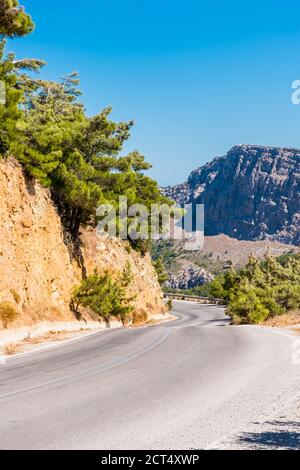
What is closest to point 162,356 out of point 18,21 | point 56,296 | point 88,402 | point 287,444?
point 88,402

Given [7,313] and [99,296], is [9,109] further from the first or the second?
[99,296]

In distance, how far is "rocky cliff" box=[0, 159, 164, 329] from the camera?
2037 centimetres

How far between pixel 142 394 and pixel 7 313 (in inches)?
429

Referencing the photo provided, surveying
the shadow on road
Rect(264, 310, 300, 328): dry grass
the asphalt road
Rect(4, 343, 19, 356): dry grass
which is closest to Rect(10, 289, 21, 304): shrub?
Rect(4, 343, 19, 356): dry grass

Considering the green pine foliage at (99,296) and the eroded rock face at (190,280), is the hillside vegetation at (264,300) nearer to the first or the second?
the green pine foliage at (99,296)

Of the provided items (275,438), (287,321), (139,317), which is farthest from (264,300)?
(275,438)

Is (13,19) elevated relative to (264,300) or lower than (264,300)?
elevated

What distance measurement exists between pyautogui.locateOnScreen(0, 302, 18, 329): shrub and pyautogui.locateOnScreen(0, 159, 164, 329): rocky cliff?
751mm

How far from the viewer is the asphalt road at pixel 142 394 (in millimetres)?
5652

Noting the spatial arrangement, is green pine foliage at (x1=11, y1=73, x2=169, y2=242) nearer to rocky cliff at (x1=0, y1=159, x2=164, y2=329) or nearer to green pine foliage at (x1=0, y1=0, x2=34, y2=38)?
rocky cliff at (x1=0, y1=159, x2=164, y2=329)

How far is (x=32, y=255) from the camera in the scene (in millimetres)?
23219
